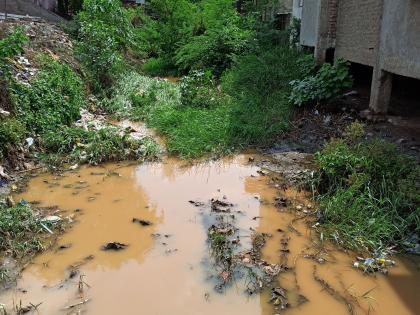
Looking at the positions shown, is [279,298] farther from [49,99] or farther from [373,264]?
[49,99]

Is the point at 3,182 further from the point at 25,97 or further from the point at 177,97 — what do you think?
the point at 177,97

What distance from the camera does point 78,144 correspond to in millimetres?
5828

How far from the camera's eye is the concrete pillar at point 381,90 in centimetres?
618

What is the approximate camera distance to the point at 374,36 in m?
6.41

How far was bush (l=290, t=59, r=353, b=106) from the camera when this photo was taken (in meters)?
6.96

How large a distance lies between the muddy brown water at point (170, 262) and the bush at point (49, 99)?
1.22 m

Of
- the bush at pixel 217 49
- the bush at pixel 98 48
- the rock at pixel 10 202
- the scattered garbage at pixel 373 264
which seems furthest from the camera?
the bush at pixel 217 49

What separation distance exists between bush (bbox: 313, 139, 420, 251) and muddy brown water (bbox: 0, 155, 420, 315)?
10.9 inches

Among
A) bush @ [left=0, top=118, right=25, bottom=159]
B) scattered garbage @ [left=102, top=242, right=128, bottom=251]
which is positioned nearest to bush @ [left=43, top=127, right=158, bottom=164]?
bush @ [left=0, top=118, right=25, bottom=159]

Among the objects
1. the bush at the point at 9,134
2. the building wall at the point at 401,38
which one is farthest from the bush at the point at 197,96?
the bush at the point at 9,134

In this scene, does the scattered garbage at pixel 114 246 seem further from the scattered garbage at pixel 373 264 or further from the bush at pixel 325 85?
the bush at pixel 325 85

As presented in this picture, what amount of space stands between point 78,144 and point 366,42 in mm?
4805

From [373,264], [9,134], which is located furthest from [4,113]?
[373,264]

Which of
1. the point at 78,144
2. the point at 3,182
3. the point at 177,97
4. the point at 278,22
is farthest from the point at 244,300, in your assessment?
the point at 278,22
